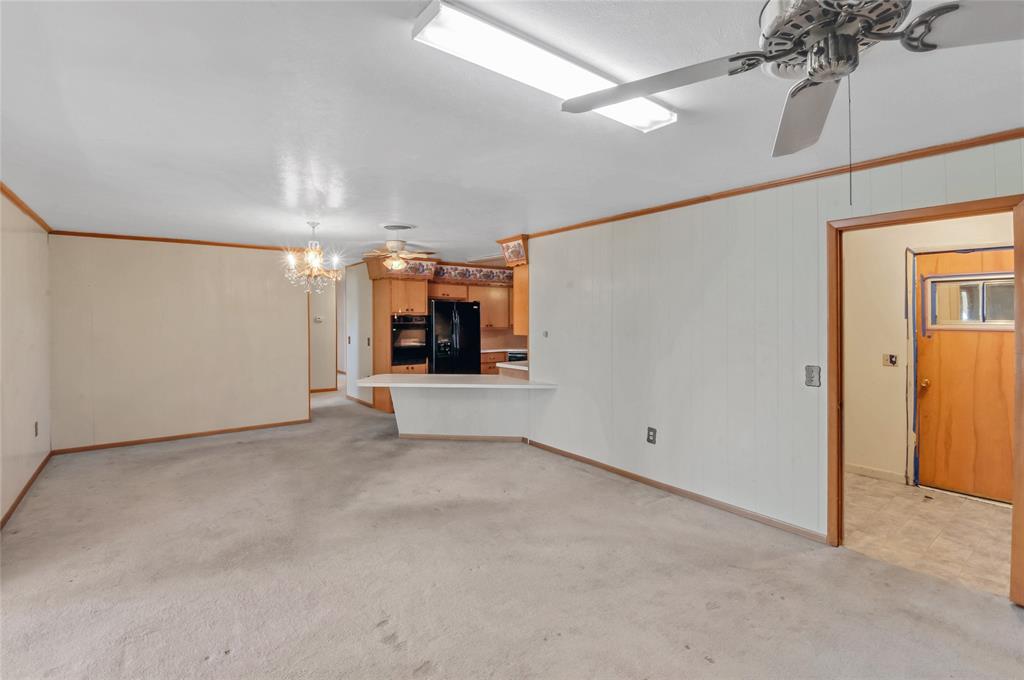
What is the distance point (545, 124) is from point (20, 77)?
2105 mm

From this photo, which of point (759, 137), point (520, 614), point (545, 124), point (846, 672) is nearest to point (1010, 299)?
point (759, 137)

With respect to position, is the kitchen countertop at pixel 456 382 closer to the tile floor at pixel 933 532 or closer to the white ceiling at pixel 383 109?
the white ceiling at pixel 383 109

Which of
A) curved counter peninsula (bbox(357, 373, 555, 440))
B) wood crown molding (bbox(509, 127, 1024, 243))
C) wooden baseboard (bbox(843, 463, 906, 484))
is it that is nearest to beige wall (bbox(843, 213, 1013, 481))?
wooden baseboard (bbox(843, 463, 906, 484))

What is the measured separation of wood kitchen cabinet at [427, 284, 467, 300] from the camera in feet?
26.7

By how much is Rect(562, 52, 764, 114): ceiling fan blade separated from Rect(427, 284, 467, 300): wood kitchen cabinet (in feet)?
22.1

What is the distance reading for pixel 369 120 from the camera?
2357 millimetres

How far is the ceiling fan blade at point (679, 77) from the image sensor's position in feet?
4.31

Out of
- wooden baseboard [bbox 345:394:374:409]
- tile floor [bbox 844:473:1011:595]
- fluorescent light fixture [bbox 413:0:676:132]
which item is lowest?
tile floor [bbox 844:473:1011:595]

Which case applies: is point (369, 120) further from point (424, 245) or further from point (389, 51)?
point (424, 245)

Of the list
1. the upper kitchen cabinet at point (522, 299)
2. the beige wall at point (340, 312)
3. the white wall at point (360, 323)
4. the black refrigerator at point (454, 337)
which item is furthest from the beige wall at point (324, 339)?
the upper kitchen cabinet at point (522, 299)

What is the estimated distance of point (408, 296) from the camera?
7.61 m

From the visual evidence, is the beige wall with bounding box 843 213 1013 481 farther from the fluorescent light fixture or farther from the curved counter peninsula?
the fluorescent light fixture

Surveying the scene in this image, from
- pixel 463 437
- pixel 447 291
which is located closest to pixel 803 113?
pixel 463 437

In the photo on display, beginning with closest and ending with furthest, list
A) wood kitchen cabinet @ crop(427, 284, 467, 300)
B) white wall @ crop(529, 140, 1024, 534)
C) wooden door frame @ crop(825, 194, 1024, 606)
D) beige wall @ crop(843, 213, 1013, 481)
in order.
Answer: wooden door frame @ crop(825, 194, 1024, 606)
white wall @ crop(529, 140, 1024, 534)
beige wall @ crop(843, 213, 1013, 481)
wood kitchen cabinet @ crop(427, 284, 467, 300)
